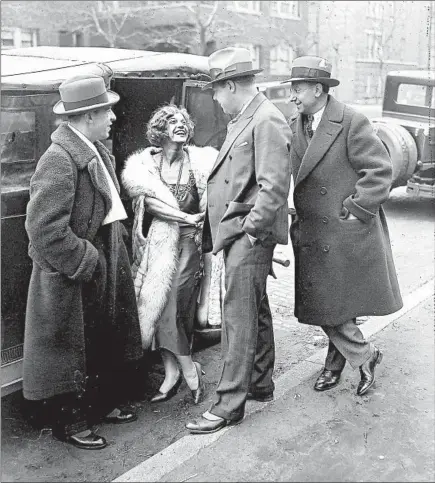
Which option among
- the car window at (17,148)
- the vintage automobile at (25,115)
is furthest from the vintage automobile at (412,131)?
the car window at (17,148)

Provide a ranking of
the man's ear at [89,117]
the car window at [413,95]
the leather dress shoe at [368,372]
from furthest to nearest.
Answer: the car window at [413,95], the leather dress shoe at [368,372], the man's ear at [89,117]

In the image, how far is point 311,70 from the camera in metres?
3.89

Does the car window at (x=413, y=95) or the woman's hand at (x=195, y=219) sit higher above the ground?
the car window at (x=413, y=95)

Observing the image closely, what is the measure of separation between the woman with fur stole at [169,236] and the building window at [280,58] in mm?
22692

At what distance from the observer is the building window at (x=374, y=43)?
27.2 m

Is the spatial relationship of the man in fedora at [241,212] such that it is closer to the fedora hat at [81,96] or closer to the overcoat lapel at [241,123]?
the overcoat lapel at [241,123]

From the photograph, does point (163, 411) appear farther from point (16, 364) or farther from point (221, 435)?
point (16, 364)

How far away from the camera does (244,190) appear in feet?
11.4

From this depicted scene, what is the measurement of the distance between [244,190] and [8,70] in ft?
5.67

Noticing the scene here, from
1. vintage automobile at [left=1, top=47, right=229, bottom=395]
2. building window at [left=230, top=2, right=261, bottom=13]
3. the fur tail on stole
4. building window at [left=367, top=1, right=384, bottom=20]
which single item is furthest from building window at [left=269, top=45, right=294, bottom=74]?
the fur tail on stole

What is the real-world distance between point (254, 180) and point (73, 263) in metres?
1.09

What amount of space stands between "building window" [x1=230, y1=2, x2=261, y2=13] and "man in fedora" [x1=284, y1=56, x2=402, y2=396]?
21009mm

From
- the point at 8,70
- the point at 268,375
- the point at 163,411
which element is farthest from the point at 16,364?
the point at 8,70

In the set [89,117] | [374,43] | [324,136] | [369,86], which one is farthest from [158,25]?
[89,117]
